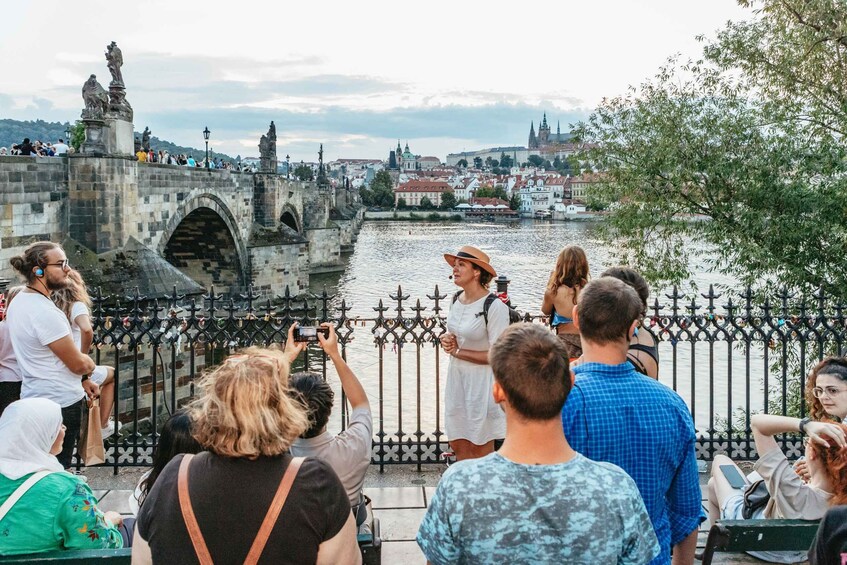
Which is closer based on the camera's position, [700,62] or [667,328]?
[667,328]

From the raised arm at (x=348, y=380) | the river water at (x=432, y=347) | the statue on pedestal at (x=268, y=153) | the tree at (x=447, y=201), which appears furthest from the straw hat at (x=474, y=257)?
the tree at (x=447, y=201)

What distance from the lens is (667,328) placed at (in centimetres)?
521

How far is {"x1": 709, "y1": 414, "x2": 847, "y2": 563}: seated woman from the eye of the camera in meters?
2.65

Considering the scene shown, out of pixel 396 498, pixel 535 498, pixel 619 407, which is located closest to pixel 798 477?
pixel 619 407

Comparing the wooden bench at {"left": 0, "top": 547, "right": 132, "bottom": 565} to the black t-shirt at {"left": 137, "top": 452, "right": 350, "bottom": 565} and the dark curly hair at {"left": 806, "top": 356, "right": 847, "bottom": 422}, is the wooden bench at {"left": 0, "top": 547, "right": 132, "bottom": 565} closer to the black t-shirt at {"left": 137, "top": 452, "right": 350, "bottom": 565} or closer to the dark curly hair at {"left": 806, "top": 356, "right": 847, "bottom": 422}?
the black t-shirt at {"left": 137, "top": 452, "right": 350, "bottom": 565}

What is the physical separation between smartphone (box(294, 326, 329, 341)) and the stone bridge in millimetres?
11430

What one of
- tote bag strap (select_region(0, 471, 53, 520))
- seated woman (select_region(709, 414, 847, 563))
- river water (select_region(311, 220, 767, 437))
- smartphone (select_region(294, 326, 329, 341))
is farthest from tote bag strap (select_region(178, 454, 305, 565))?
river water (select_region(311, 220, 767, 437))

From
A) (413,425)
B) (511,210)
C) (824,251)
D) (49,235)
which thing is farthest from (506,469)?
(511,210)

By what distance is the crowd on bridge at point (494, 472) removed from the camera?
1934 millimetres

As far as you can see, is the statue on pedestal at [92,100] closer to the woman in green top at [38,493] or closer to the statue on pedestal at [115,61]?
the statue on pedestal at [115,61]

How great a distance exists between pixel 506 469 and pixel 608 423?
63 cm

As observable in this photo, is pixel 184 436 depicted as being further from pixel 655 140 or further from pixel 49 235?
pixel 49 235

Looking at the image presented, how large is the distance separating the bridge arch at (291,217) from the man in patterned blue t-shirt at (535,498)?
35618 mm

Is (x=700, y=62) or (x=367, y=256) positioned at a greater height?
(x=700, y=62)
